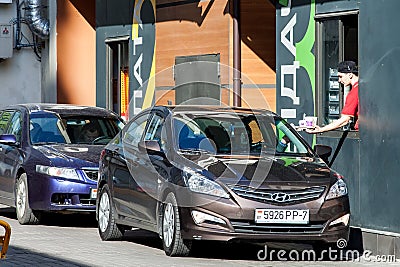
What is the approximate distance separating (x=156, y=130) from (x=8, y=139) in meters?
3.60

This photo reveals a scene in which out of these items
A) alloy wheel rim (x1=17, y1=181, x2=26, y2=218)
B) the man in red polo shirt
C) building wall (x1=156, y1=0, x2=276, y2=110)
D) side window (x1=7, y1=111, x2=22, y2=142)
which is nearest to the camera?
the man in red polo shirt

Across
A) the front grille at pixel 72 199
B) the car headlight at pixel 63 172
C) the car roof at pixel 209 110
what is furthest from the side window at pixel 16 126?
the car roof at pixel 209 110

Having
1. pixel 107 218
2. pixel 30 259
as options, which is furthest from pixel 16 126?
pixel 30 259

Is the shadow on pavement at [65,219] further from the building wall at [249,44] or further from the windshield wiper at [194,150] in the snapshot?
the windshield wiper at [194,150]

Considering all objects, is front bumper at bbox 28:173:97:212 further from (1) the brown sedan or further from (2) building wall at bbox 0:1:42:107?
(2) building wall at bbox 0:1:42:107

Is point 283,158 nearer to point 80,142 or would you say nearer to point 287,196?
point 287,196

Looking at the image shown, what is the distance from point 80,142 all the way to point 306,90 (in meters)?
3.47

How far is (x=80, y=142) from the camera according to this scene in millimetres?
16391

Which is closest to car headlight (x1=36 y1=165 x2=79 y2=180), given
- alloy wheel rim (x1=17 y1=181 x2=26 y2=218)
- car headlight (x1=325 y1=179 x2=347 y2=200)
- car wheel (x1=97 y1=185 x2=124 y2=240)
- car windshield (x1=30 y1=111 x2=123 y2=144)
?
alloy wheel rim (x1=17 y1=181 x2=26 y2=218)

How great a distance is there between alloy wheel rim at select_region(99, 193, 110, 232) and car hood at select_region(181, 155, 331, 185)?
77.6 inches

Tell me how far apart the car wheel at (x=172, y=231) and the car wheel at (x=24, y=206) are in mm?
3820

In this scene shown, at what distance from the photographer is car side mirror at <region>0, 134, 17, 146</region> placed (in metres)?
16.0

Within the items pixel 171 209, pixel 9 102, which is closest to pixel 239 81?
pixel 171 209

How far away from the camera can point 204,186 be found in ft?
38.4
